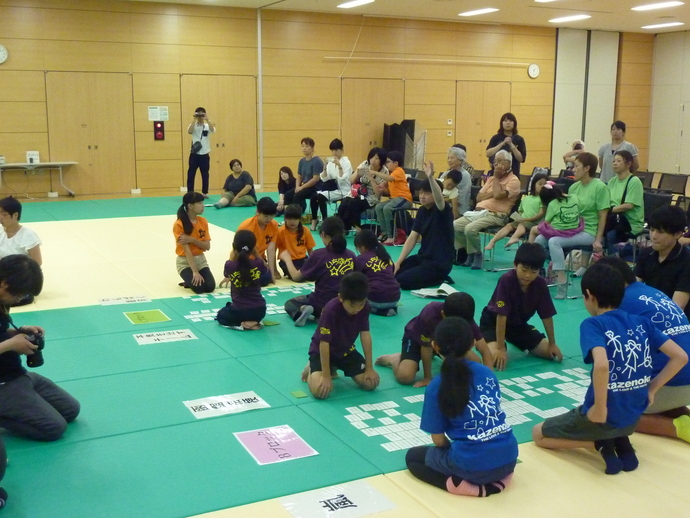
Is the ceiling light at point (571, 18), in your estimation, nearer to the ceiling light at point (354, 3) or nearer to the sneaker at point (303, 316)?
the ceiling light at point (354, 3)

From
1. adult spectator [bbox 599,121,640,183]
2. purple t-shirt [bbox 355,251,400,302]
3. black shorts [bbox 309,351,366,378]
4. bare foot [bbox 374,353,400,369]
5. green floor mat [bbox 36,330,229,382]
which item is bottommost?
green floor mat [bbox 36,330,229,382]

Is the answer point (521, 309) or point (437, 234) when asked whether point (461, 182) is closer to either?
point (437, 234)

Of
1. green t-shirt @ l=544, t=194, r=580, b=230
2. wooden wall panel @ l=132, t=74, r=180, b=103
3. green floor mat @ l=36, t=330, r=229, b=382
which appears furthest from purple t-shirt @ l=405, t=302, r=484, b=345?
wooden wall panel @ l=132, t=74, r=180, b=103

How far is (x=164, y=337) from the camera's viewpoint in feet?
19.5

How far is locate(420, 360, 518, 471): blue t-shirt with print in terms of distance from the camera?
10.8 ft

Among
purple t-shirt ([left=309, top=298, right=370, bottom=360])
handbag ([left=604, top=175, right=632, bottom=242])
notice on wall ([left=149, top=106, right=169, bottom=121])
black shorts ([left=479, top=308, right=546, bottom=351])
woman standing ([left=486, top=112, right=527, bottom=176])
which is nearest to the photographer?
purple t-shirt ([left=309, top=298, right=370, bottom=360])

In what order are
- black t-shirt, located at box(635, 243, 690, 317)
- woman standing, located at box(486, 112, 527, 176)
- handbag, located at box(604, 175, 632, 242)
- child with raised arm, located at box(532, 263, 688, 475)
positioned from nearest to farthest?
child with raised arm, located at box(532, 263, 688, 475)
black t-shirt, located at box(635, 243, 690, 317)
handbag, located at box(604, 175, 632, 242)
woman standing, located at box(486, 112, 527, 176)

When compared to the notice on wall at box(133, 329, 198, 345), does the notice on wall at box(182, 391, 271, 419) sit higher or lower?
lower

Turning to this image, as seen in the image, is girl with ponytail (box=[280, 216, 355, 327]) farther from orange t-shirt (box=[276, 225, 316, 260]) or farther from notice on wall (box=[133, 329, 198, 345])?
orange t-shirt (box=[276, 225, 316, 260])

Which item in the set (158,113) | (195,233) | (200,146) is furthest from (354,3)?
(195,233)

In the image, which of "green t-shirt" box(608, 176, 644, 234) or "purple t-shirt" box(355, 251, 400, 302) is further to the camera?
"green t-shirt" box(608, 176, 644, 234)

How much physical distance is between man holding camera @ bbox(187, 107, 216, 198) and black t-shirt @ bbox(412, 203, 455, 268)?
758 cm

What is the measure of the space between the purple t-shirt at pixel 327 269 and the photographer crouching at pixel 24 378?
2.41 meters

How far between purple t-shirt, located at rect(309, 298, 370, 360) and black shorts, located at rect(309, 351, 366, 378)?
0.03 m
